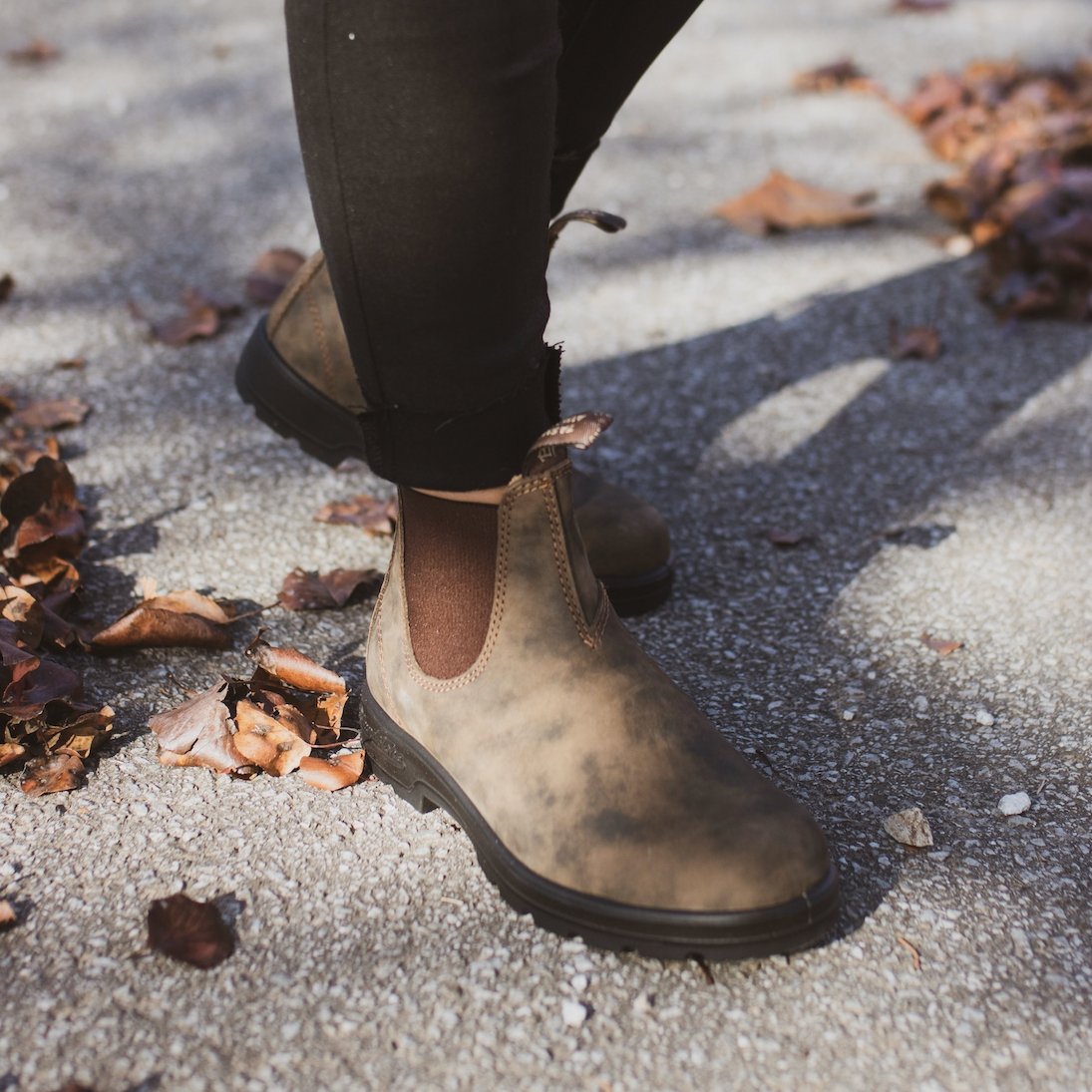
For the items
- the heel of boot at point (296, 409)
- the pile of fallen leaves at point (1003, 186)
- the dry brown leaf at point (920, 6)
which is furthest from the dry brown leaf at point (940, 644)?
the dry brown leaf at point (920, 6)

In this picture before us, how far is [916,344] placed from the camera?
2213 millimetres

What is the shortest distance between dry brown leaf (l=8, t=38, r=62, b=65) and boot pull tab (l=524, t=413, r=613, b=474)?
10.4ft

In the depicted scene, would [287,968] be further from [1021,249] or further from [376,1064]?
[1021,249]

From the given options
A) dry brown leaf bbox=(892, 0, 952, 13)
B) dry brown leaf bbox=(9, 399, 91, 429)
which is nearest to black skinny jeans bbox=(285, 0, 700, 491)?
dry brown leaf bbox=(9, 399, 91, 429)

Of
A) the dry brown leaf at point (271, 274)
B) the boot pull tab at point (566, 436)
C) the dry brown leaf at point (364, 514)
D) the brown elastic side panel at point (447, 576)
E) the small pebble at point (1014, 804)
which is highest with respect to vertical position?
the boot pull tab at point (566, 436)

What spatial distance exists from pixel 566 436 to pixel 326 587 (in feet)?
1.98

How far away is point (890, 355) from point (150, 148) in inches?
75.5

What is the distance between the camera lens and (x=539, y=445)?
1.06 meters

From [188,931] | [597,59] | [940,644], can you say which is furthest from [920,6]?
[188,931]

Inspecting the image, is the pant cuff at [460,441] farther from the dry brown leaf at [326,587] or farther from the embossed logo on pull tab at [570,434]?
the dry brown leaf at [326,587]

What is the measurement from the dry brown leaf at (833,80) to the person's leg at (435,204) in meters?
2.68

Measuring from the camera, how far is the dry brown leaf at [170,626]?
1.41 meters

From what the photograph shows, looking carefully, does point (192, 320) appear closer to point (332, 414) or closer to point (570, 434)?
point (332, 414)

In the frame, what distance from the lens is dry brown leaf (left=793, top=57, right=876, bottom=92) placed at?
3391 millimetres
